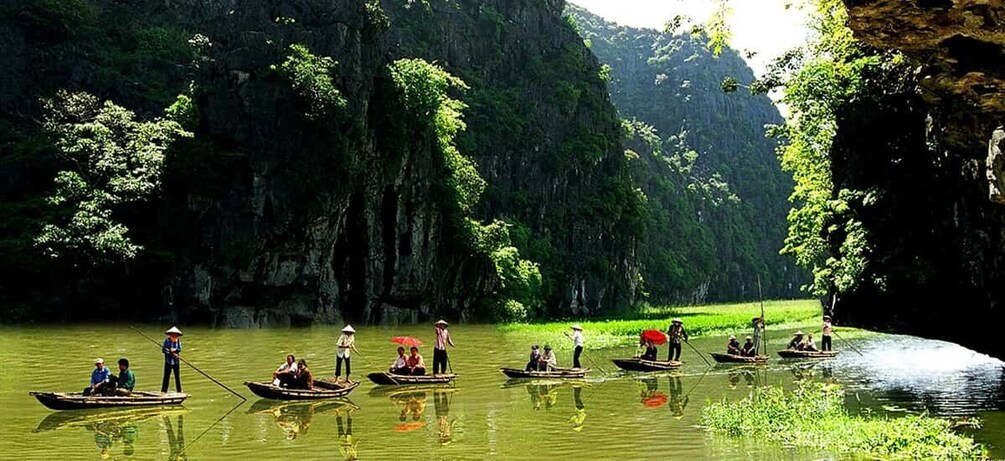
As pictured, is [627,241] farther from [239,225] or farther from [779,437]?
[779,437]

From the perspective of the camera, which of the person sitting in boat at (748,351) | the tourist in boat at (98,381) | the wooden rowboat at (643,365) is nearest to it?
the tourist in boat at (98,381)

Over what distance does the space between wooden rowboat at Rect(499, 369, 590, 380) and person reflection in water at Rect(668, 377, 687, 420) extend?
232cm

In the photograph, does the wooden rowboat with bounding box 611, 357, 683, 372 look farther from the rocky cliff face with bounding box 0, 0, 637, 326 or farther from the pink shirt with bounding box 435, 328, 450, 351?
the rocky cliff face with bounding box 0, 0, 637, 326

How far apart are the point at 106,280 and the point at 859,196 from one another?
3204 centimetres

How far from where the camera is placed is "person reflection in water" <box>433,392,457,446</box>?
1297cm

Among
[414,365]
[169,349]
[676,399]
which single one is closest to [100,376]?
[169,349]

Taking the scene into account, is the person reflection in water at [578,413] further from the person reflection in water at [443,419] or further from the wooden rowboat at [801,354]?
the wooden rowboat at [801,354]

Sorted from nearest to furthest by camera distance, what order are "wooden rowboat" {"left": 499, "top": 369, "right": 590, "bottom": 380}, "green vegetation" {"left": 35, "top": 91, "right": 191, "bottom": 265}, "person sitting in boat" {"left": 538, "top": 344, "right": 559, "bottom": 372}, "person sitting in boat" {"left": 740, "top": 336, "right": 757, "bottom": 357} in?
"wooden rowboat" {"left": 499, "top": 369, "right": 590, "bottom": 380} → "person sitting in boat" {"left": 538, "top": 344, "right": 559, "bottom": 372} → "person sitting in boat" {"left": 740, "top": 336, "right": 757, "bottom": 357} → "green vegetation" {"left": 35, "top": 91, "right": 191, "bottom": 265}

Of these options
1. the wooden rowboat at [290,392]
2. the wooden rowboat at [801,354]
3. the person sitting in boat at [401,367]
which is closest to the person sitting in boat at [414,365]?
the person sitting in boat at [401,367]

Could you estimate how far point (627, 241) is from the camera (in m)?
72.1

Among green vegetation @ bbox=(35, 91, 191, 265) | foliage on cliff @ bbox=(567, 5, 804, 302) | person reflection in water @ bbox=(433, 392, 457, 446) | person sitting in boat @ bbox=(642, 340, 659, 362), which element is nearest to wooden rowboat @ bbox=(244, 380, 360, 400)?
person reflection in water @ bbox=(433, 392, 457, 446)

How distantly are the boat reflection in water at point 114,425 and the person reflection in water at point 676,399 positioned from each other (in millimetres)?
8567

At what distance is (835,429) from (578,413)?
4.72 metres

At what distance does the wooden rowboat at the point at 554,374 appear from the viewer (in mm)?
20703
